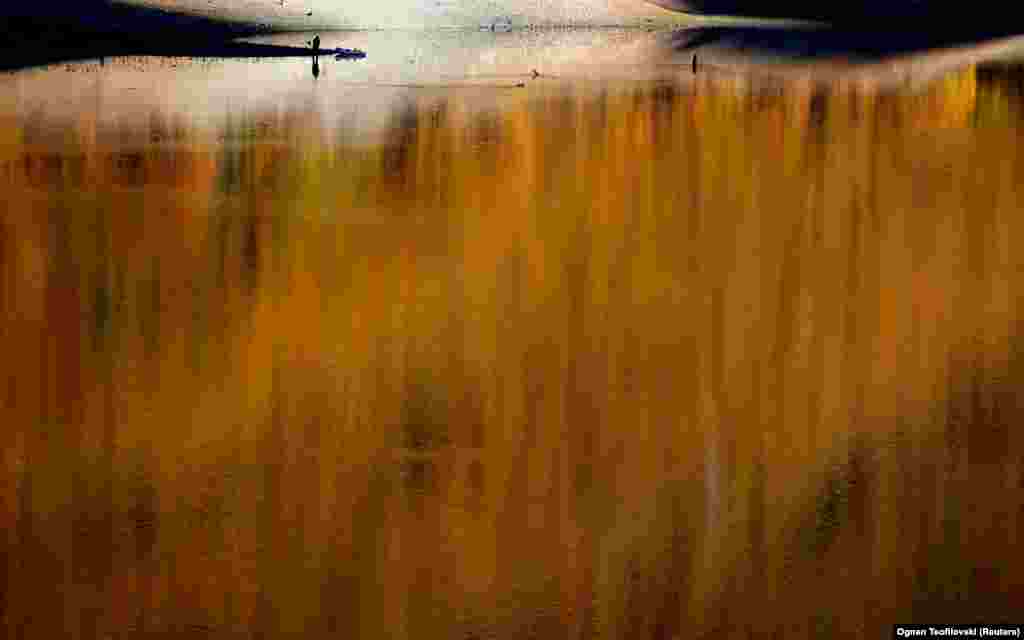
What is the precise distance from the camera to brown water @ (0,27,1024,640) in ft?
24.5

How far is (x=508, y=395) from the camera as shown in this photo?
414 inches

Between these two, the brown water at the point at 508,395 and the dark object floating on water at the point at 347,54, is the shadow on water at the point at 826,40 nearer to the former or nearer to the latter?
the dark object floating on water at the point at 347,54

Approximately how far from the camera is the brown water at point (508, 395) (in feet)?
24.5

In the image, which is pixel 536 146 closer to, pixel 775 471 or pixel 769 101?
pixel 769 101

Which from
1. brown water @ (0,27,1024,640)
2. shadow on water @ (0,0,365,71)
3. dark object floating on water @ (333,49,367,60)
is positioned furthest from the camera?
dark object floating on water @ (333,49,367,60)

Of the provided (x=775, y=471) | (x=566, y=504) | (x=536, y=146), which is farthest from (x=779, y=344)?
(x=536, y=146)

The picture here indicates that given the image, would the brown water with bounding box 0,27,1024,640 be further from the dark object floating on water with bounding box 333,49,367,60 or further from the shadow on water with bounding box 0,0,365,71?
the dark object floating on water with bounding box 333,49,367,60

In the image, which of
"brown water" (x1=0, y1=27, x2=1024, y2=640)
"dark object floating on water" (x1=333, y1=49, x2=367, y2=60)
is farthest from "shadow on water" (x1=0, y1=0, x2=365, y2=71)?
"brown water" (x1=0, y1=27, x2=1024, y2=640)

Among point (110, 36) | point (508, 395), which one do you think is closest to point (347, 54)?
point (110, 36)

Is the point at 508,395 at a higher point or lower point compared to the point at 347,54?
lower

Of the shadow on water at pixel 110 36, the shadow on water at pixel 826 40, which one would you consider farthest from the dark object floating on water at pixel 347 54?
the shadow on water at pixel 826 40

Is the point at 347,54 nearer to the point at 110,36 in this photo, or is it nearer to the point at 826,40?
the point at 110,36

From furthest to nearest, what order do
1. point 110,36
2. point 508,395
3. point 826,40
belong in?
1. point 826,40
2. point 110,36
3. point 508,395

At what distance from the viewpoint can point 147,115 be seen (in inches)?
1140
